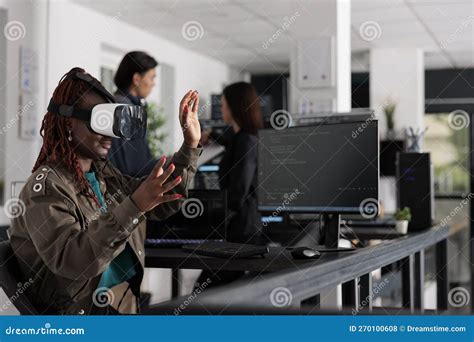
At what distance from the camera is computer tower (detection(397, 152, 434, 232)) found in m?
3.38

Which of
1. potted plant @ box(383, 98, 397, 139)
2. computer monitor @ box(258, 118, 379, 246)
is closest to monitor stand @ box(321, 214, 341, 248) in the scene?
computer monitor @ box(258, 118, 379, 246)

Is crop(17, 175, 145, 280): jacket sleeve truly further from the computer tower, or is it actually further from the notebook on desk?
the computer tower

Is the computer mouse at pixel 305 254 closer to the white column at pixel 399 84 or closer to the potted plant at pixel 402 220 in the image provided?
the potted plant at pixel 402 220

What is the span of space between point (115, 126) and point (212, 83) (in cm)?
780

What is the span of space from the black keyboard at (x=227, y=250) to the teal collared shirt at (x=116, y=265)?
25 centimetres

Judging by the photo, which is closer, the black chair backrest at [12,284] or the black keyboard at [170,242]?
the black chair backrest at [12,284]

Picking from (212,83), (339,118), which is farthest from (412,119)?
(339,118)

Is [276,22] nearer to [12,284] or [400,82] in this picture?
[400,82]

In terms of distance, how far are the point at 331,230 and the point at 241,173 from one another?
1.17m

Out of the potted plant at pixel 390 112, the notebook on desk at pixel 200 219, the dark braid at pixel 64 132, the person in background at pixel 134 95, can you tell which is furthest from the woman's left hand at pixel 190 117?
the potted plant at pixel 390 112

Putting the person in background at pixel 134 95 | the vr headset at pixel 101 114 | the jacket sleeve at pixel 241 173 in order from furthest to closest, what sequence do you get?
1. the jacket sleeve at pixel 241 173
2. the person in background at pixel 134 95
3. the vr headset at pixel 101 114

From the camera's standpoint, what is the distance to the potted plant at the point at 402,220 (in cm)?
315

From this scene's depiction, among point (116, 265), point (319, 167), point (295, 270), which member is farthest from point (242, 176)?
point (295, 270)

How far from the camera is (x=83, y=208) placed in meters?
1.98
